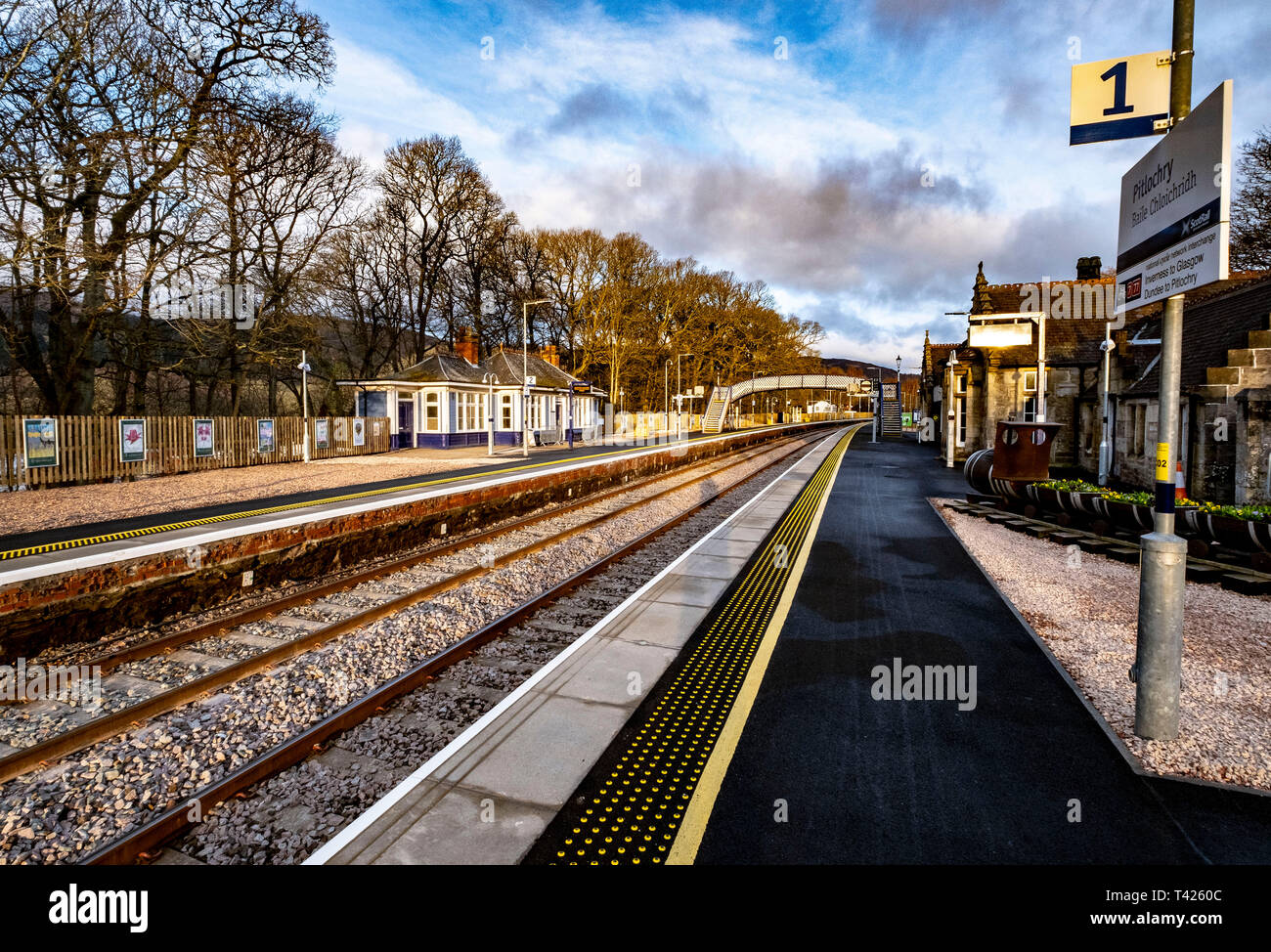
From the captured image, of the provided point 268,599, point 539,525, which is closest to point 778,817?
point 268,599

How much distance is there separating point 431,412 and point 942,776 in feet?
107

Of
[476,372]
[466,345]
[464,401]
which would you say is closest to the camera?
[464,401]

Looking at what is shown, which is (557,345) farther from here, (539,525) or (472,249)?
(539,525)

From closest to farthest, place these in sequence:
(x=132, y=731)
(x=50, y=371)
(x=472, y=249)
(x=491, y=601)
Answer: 1. (x=132, y=731)
2. (x=491, y=601)
3. (x=50, y=371)
4. (x=472, y=249)

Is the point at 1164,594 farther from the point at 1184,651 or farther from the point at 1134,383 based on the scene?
the point at 1134,383

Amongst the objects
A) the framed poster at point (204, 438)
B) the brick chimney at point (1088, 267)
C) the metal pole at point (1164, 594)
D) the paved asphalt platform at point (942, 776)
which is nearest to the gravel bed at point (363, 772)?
the paved asphalt platform at point (942, 776)

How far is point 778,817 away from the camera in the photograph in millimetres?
3711

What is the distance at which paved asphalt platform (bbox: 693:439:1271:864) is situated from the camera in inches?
136

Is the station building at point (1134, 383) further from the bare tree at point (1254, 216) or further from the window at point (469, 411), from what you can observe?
the window at point (469, 411)

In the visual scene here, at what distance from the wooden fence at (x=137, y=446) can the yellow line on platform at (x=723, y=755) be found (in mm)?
19135

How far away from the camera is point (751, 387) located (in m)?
66.2

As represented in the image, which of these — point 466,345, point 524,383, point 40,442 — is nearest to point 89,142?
point 40,442

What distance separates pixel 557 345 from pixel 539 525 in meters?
43.9

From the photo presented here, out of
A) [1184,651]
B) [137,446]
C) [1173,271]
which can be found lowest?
[1184,651]
